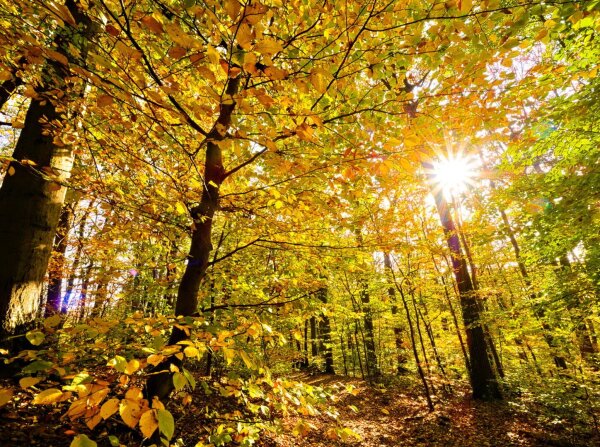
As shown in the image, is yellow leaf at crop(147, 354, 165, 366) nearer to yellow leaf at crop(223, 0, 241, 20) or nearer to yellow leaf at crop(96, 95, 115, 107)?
yellow leaf at crop(96, 95, 115, 107)

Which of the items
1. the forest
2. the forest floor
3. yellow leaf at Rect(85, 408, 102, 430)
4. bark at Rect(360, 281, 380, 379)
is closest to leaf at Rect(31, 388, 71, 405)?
the forest

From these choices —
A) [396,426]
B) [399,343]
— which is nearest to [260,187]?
[396,426]

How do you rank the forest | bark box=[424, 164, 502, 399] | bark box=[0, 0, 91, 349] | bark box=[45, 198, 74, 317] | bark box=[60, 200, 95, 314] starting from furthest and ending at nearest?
bark box=[60, 200, 95, 314]
bark box=[45, 198, 74, 317]
bark box=[424, 164, 502, 399]
bark box=[0, 0, 91, 349]
the forest

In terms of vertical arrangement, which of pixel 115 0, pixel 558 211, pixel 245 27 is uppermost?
pixel 115 0

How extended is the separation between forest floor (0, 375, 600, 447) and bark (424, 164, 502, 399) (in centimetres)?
41

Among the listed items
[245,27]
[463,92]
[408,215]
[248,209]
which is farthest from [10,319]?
[408,215]

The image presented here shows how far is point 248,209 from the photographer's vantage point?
3.49 m

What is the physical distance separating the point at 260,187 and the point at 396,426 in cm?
728

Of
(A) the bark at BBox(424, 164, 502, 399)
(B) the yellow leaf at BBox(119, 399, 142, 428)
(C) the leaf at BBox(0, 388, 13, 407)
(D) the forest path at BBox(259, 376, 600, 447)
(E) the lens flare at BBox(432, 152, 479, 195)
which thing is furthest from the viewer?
(E) the lens flare at BBox(432, 152, 479, 195)

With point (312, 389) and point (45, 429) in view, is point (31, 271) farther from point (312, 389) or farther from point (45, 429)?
point (312, 389)

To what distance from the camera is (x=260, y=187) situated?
3287mm

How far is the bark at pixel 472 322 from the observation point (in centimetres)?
840

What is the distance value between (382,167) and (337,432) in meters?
2.14

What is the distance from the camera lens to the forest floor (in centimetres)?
300
